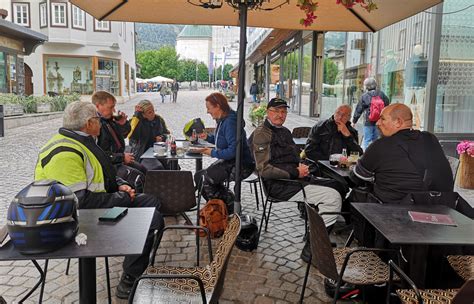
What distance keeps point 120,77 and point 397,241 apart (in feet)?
108

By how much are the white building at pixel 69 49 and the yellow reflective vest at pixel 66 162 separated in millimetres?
29840

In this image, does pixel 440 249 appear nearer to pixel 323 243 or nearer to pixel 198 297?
pixel 323 243

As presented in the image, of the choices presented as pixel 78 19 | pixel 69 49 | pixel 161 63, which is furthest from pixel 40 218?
pixel 161 63

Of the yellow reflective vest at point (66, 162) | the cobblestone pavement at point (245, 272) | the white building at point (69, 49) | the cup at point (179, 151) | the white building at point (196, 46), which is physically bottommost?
the cobblestone pavement at point (245, 272)

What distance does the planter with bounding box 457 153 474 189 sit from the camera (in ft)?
22.9

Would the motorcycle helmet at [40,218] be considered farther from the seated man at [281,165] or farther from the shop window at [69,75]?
the shop window at [69,75]

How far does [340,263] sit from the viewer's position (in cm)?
296

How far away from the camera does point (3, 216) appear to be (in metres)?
5.43

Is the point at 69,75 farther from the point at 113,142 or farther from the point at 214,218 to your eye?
the point at 214,218

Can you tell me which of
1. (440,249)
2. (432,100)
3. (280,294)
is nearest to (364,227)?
(440,249)

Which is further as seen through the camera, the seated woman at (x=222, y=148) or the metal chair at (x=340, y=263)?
the seated woman at (x=222, y=148)

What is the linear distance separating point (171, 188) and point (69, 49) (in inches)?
1189

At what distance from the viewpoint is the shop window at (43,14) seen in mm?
30125

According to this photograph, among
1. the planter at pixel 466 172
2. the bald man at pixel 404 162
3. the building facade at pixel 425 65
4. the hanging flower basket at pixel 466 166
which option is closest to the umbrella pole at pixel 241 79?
the bald man at pixel 404 162
